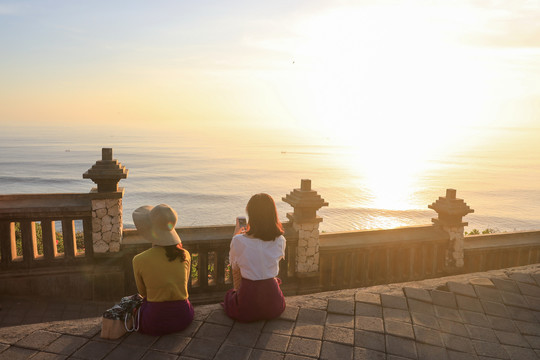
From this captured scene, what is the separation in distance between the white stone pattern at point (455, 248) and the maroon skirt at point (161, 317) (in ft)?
23.8

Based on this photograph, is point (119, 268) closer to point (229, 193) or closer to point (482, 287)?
point (482, 287)

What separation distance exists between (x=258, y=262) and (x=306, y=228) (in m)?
3.97

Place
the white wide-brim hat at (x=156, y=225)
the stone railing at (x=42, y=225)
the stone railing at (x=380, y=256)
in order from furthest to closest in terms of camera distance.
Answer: the stone railing at (x=380, y=256) → the stone railing at (x=42, y=225) → the white wide-brim hat at (x=156, y=225)

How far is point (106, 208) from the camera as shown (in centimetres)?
769

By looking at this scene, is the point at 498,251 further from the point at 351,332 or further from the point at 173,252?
the point at 173,252

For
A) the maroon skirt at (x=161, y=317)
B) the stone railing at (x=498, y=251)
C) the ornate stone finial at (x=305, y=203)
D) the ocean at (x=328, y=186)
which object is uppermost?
the ornate stone finial at (x=305, y=203)

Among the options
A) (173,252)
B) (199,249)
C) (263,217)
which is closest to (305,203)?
(199,249)

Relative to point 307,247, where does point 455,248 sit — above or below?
below

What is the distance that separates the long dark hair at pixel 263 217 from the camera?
4.30m

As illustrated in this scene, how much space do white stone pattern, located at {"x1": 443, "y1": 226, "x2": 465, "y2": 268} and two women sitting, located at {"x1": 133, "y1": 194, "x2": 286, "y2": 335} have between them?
6.24 m

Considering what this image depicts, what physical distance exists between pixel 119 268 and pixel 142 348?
4145 millimetres

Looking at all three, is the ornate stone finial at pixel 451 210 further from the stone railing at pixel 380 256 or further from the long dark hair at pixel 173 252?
the long dark hair at pixel 173 252

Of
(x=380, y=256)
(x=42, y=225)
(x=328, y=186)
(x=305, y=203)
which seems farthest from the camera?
(x=328, y=186)

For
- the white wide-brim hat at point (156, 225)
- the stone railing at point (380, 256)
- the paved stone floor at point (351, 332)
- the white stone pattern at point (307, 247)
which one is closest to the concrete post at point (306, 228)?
the white stone pattern at point (307, 247)
